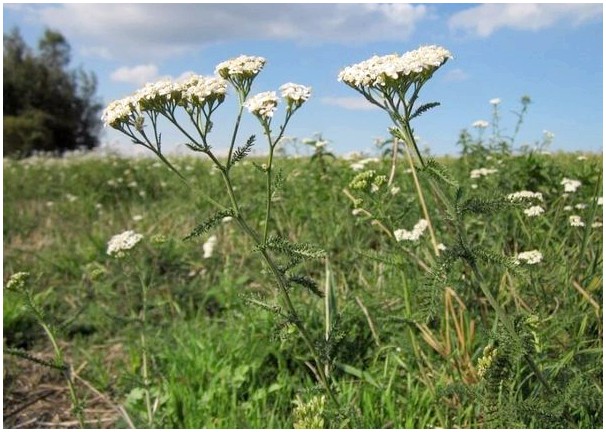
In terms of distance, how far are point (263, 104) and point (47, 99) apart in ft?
123

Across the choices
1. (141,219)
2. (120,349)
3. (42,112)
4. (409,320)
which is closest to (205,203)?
(141,219)

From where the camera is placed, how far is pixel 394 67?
6.25 feet

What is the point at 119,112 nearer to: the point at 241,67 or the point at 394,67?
the point at 241,67

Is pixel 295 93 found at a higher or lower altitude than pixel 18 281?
higher

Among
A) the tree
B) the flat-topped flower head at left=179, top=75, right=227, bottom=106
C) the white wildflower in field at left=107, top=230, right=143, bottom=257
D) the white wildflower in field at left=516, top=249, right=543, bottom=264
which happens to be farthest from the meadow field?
the tree

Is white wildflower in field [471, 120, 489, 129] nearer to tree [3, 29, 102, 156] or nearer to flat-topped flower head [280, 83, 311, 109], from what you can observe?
flat-topped flower head [280, 83, 311, 109]

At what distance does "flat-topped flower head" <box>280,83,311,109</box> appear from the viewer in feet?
6.79

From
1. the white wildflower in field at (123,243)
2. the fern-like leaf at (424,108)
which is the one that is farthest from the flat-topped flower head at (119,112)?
the white wildflower in field at (123,243)

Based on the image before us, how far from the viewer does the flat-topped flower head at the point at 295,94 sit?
2.07m

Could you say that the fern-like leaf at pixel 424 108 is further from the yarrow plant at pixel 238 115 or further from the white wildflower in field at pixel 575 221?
the white wildflower in field at pixel 575 221

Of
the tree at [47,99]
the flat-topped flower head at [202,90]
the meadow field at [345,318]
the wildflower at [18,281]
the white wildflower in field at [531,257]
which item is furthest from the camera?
the tree at [47,99]

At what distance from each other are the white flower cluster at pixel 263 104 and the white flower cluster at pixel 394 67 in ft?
0.73

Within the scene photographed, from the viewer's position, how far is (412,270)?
11.7ft

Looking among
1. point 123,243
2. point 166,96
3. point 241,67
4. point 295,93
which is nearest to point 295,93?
point 295,93
